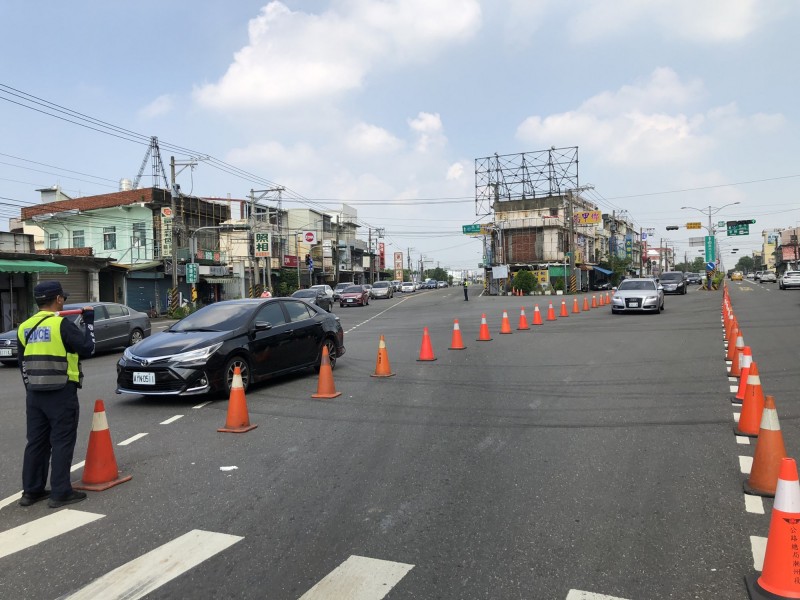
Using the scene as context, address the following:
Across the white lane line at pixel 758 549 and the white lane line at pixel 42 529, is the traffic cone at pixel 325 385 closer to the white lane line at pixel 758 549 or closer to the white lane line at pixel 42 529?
the white lane line at pixel 42 529

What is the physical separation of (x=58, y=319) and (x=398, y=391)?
532cm

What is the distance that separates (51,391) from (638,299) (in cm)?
2349

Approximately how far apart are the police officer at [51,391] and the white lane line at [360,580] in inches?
103

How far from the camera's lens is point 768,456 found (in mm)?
4707

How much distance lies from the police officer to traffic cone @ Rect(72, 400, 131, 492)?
0.29 metres

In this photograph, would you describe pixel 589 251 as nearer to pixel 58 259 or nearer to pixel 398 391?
pixel 58 259

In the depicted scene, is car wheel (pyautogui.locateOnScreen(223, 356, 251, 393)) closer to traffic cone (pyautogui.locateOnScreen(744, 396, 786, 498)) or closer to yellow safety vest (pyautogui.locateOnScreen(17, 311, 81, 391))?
yellow safety vest (pyautogui.locateOnScreen(17, 311, 81, 391))

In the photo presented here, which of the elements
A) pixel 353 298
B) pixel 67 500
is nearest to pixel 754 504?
pixel 67 500

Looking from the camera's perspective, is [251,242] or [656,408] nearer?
[656,408]

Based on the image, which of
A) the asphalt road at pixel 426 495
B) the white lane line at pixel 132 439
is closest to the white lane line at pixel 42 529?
the asphalt road at pixel 426 495

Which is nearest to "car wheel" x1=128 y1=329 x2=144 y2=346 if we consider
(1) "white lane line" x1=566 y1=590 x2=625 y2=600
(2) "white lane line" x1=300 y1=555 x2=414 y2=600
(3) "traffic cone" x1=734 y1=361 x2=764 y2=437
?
(2) "white lane line" x1=300 y1=555 x2=414 y2=600

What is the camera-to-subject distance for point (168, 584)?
3.49 meters

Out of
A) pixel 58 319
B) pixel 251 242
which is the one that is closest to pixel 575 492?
pixel 58 319

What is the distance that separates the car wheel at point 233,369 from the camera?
29.2 ft
